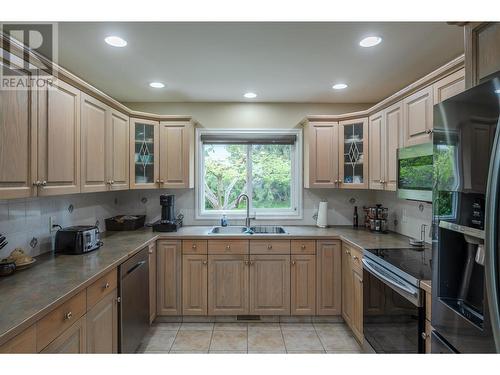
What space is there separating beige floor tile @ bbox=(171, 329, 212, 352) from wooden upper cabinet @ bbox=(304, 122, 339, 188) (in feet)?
6.66

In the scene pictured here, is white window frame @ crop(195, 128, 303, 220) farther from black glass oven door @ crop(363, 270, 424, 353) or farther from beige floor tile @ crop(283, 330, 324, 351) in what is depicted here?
black glass oven door @ crop(363, 270, 424, 353)

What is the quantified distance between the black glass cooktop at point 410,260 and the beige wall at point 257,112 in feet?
6.67

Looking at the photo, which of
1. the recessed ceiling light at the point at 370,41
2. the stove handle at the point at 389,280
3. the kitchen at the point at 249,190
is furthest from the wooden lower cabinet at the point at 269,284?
the recessed ceiling light at the point at 370,41

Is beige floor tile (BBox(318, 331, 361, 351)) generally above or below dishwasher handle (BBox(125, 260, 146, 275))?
below

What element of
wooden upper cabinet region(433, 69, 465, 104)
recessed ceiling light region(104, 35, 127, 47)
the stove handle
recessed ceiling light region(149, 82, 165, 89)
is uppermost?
recessed ceiling light region(149, 82, 165, 89)

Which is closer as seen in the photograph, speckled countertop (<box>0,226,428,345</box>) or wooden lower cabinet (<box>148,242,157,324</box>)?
speckled countertop (<box>0,226,428,345</box>)

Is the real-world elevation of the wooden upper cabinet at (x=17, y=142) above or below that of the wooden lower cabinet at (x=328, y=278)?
above

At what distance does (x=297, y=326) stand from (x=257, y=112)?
2592 millimetres

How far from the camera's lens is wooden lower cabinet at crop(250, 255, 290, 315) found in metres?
3.00

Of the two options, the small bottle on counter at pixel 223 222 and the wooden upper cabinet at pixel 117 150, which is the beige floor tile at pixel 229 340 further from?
the wooden upper cabinet at pixel 117 150

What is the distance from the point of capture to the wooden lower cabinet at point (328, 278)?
9.77 feet

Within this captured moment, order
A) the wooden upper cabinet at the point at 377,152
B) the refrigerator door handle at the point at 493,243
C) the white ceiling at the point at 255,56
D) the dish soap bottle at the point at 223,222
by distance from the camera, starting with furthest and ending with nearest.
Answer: the dish soap bottle at the point at 223,222
the wooden upper cabinet at the point at 377,152
the white ceiling at the point at 255,56
the refrigerator door handle at the point at 493,243

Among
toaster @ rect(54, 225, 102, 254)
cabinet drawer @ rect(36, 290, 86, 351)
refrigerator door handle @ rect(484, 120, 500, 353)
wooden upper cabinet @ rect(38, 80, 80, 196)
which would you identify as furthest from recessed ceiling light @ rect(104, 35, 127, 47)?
refrigerator door handle @ rect(484, 120, 500, 353)

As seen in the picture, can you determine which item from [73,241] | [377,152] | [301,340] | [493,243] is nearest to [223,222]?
[301,340]
